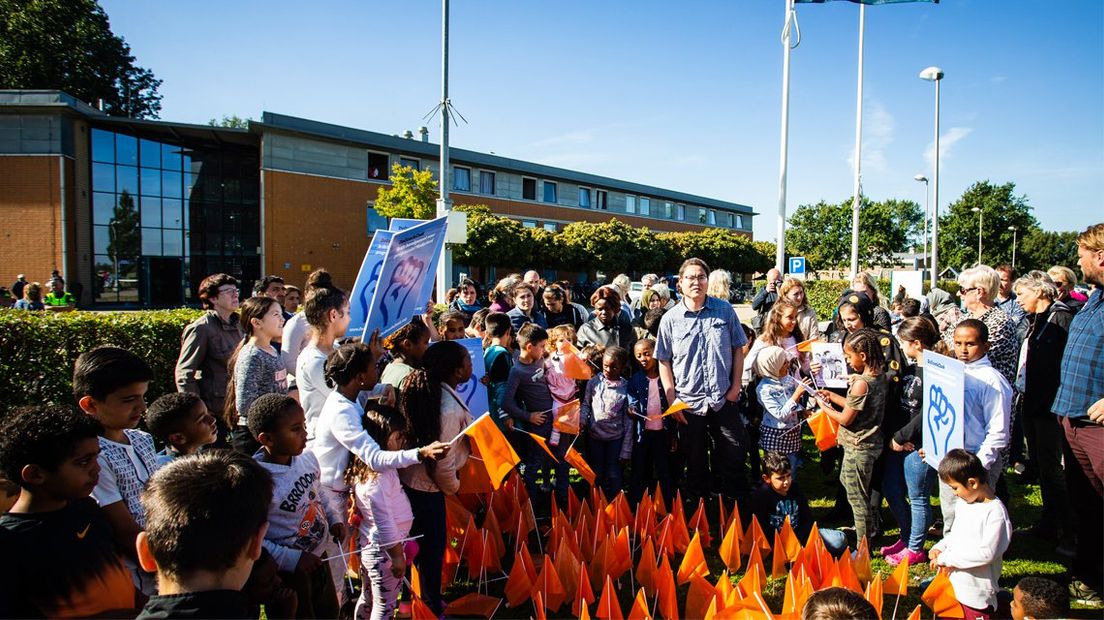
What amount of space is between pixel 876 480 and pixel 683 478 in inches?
77.6

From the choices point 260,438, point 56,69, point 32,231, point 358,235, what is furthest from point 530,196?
point 260,438

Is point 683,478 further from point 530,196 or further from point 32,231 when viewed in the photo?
point 530,196

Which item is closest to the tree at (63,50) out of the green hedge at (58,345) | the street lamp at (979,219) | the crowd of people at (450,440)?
the green hedge at (58,345)

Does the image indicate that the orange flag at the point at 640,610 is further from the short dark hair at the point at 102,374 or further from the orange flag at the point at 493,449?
the short dark hair at the point at 102,374

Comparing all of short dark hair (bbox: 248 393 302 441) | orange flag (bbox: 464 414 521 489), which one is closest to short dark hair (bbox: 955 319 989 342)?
orange flag (bbox: 464 414 521 489)

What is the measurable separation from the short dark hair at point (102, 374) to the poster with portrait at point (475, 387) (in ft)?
6.08

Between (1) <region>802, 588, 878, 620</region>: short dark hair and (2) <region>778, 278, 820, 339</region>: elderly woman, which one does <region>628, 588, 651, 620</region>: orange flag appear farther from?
(2) <region>778, 278, 820, 339</region>: elderly woman

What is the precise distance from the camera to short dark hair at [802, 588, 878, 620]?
197 centimetres

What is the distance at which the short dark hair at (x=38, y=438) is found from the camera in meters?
1.98

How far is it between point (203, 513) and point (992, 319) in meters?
6.06

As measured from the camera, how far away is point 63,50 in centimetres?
3675

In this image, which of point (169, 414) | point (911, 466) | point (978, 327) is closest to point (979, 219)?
point (911, 466)

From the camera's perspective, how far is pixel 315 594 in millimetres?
2736

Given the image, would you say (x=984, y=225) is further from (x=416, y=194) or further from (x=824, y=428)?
(x=824, y=428)
